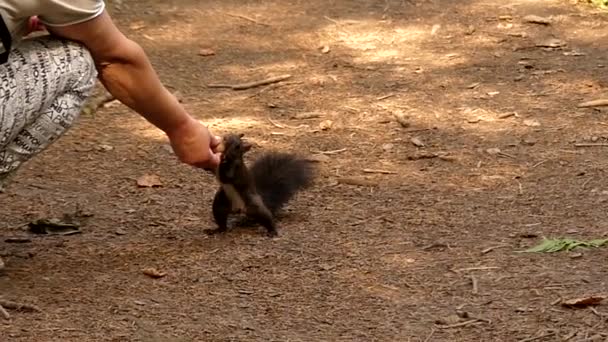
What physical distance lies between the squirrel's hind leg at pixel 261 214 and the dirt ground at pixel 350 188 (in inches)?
1.9

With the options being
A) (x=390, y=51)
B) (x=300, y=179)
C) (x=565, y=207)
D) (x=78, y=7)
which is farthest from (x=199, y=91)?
(x=78, y=7)

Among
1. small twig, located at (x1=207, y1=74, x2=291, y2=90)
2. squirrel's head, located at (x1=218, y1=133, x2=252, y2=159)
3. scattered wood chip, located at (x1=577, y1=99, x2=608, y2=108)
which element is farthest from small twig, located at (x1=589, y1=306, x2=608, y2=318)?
small twig, located at (x1=207, y1=74, x2=291, y2=90)

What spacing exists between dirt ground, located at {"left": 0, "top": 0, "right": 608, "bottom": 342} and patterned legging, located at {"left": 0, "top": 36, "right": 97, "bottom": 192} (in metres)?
0.39

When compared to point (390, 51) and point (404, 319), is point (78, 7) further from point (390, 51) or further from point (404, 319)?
point (390, 51)

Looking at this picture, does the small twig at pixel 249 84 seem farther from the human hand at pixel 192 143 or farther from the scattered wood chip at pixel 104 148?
the human hand at pixel 192 143

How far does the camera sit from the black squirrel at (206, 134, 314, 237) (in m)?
3.88

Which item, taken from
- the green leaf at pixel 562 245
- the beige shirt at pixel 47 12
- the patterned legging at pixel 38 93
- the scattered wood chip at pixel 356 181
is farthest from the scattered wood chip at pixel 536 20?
the beige shirt at pixel 47 12

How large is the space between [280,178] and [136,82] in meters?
0.84

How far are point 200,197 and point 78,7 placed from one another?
1.31m

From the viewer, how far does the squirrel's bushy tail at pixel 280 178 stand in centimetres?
404

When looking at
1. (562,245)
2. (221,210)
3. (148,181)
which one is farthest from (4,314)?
(562,245)

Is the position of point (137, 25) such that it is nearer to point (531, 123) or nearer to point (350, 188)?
point (531, 123)

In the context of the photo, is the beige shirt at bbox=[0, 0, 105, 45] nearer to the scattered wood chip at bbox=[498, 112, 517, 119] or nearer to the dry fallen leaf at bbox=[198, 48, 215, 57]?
the scattered wood chip at bbox=[498, 112, 517, 119]

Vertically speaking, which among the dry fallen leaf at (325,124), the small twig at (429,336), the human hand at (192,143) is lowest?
the dry fallen leaf at (325,124)
